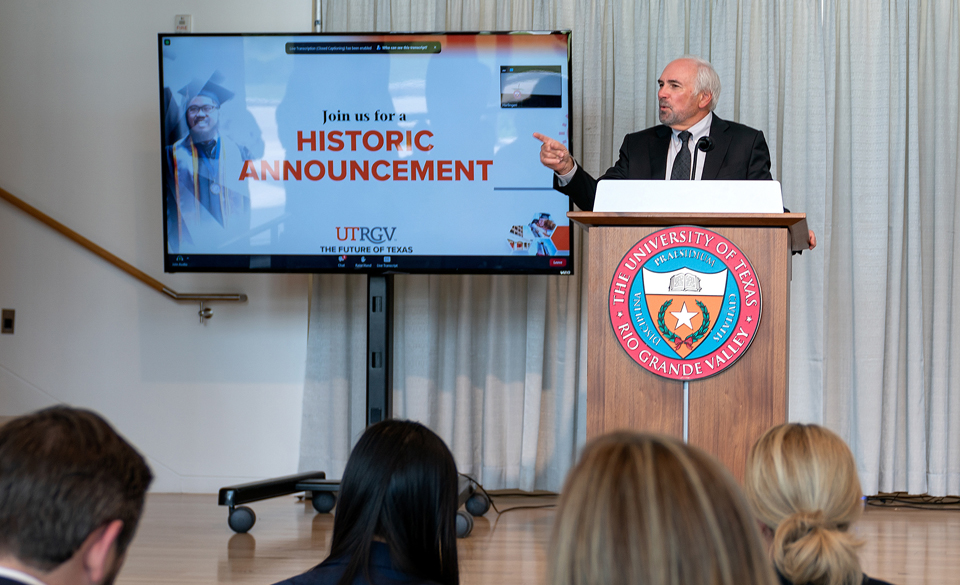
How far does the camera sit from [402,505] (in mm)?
1096

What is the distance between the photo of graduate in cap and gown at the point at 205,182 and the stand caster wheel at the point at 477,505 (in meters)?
1.38

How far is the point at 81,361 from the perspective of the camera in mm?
3805

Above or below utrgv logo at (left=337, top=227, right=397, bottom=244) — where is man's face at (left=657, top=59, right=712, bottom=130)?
above

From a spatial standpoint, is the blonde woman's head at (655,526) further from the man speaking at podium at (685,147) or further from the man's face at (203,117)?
the man's face at (203,117)

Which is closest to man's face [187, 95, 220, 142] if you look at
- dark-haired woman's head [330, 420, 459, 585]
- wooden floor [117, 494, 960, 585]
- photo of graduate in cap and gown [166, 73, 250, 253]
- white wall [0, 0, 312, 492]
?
photo of graduate in cap and gown [166, 73, 250, 253]

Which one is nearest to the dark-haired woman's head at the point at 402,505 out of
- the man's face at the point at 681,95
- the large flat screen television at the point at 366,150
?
the man's face at the point at 681,95

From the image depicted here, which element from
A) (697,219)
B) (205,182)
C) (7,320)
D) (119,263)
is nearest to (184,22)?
(205,182)

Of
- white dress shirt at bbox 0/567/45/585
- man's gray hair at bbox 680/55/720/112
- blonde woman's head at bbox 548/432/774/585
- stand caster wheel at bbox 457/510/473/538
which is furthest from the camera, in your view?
stand caster wheel at bbox 457/510/473/538

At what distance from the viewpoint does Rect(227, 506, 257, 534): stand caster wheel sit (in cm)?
293

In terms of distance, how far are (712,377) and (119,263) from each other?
2.89 metres

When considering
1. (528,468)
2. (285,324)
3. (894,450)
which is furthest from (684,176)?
(285,324)

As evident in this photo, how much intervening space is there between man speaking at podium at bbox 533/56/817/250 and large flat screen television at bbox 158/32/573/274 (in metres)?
0.48

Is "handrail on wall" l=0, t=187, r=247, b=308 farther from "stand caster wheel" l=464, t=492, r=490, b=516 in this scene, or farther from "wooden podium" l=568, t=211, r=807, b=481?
"wooden podium" l=568, t=211, r=807, b=481

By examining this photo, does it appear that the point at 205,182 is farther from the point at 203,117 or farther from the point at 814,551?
the point at 814,551
